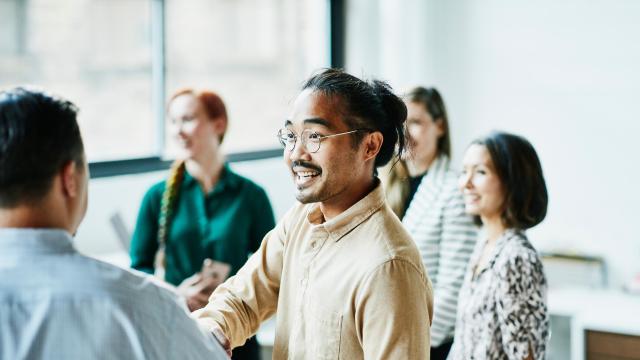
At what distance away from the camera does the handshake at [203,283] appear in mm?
2703

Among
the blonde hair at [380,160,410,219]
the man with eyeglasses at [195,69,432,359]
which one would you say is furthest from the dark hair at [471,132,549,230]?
the man with eyeglasses at [195,69,432,359]

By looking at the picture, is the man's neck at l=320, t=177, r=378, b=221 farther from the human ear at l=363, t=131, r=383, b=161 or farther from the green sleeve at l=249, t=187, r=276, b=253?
the green sleeve at l=249, t=187, r=276, b=253

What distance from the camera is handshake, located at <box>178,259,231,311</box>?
270 centimetres

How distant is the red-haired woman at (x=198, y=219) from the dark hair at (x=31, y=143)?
152 cm

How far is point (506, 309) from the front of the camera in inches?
93.0

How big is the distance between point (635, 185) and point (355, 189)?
305cm

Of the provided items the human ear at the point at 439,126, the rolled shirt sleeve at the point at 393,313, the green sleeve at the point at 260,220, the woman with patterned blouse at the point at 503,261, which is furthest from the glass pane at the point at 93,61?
the rolled shirt sleeve at the point at 393,313

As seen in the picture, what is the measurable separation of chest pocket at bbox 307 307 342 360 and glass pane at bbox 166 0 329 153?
289cm

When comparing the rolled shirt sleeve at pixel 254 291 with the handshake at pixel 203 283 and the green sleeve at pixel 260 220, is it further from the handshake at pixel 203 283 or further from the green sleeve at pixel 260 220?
the green sleeve at pixel 260 220

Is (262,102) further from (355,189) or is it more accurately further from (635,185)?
(355,189)

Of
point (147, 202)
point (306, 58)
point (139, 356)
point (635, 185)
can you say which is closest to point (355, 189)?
point (139, 356)

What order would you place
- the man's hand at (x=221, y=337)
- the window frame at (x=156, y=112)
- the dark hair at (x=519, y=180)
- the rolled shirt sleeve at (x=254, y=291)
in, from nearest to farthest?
1. the man's hand at (x=221, y=337)
2. the rolled shirt sleeve at (x=254, y=291)
3. the dark hair at (x=519, y=180)
4. the window frame at (x=156, y=112)

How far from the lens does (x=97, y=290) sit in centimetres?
126

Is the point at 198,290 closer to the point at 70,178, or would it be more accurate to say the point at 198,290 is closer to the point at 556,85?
the point at 70,178
